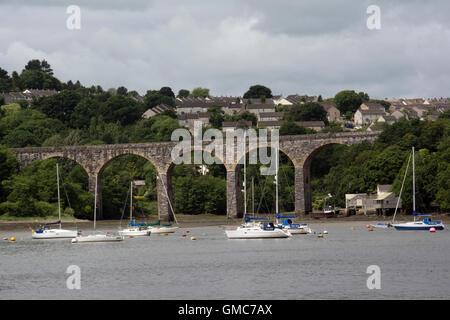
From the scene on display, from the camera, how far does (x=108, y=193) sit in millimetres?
99188

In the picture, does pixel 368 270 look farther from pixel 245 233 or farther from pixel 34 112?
pixel 34 112

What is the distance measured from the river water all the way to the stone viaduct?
2301 cm

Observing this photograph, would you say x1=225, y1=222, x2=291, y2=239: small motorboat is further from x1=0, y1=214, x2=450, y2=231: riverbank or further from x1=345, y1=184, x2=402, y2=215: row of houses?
x1=345, y1=184, x2=402, y2=215: row of houses

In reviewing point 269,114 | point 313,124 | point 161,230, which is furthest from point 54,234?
point 269,114

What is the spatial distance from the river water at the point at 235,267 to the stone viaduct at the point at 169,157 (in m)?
23.0

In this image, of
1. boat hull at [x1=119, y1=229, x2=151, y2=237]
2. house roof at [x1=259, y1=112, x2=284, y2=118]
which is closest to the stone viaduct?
boat hull at [x1=119, y1=229, x2=151, y2=237]

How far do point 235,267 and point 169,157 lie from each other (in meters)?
49.9

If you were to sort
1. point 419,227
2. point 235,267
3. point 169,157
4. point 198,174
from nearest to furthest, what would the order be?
point 235,267 < point 419,227 < point 169,157 < point 198,174

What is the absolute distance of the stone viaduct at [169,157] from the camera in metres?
90.2

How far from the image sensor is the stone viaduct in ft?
296

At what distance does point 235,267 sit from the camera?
45.9 m

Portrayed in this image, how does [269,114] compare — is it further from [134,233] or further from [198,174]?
[134,233]

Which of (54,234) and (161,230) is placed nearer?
(54,234)

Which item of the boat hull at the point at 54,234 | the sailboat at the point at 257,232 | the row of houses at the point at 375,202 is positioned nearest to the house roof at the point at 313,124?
the row of houses at the point at 375,202
